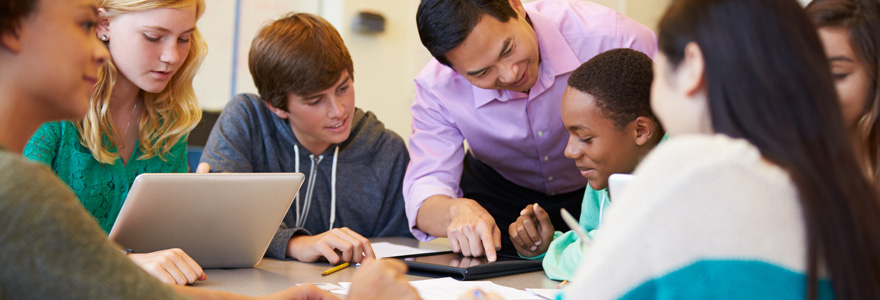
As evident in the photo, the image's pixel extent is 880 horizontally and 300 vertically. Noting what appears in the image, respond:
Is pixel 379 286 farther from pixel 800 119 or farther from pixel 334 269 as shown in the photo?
pixel 334 269

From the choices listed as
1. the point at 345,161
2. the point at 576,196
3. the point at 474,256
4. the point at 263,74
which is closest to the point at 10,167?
the point at 474,256

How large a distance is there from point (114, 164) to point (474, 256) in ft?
2.92

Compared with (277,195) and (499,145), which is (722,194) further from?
(499,145)

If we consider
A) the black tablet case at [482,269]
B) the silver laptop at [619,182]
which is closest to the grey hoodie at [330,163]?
the black tablet case at [482,269]

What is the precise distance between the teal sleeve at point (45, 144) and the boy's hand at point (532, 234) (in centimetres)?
103

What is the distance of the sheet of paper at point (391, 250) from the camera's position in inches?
63.1

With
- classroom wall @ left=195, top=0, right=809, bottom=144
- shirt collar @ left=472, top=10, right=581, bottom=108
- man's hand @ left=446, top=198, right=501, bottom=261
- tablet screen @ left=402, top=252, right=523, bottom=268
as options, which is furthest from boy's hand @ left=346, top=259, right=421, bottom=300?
classroom wall @ left=195, top=0, right=809, bottom=144

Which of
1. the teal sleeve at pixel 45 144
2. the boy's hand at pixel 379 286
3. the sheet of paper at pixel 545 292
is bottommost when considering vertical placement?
the sheet of paper at pixel 545 292

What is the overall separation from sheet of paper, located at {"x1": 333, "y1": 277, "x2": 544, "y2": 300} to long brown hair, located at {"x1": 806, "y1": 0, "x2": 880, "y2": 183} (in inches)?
24.1

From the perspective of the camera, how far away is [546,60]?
79.6 inches

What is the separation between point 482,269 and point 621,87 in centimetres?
57

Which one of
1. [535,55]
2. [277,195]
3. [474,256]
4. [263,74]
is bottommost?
[474,256]

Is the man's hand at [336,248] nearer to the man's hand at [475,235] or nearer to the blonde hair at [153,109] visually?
the man's hand at [475,235]

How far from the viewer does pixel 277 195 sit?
4.47 ft
